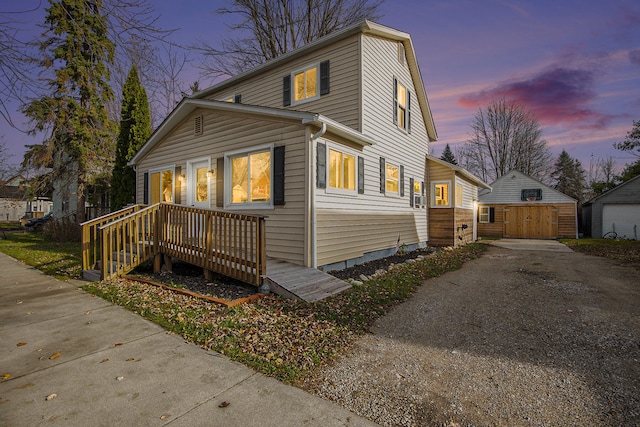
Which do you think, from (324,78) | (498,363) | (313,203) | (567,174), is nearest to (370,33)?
(324,78)

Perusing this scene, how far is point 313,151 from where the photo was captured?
653 cm

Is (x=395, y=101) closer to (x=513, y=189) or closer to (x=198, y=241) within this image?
(x=198, y=241)

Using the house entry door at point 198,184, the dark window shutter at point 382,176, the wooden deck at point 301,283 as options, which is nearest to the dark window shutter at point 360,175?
the dark window shutter at point 382,176

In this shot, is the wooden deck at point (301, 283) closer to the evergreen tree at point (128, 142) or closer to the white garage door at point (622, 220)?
the evergreen tree at point (128, 142)

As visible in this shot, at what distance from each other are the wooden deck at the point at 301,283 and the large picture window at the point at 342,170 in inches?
88.8

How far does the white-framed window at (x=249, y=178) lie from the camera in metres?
7.39

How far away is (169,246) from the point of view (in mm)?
6891

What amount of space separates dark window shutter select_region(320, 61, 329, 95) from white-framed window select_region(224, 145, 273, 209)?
10.1ft

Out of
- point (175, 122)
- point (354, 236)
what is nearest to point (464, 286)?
point (354, 236)

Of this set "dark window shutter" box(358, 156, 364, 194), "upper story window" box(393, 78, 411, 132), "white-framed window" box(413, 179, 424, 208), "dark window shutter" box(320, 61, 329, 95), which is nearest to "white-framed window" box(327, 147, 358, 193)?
"dark window shutter" box(358, 156, 364, 194)

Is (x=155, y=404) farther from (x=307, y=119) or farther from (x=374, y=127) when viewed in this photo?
(x=374, y=127)

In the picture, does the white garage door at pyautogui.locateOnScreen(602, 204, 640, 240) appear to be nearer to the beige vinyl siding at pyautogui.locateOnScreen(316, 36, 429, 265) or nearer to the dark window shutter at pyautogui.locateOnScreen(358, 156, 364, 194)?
the beige vinyl siding at pyautogui.locateOnScreen(316, 36, 429, 265)

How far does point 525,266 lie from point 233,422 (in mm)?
9651

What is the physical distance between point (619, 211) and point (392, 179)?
17.8 meters
